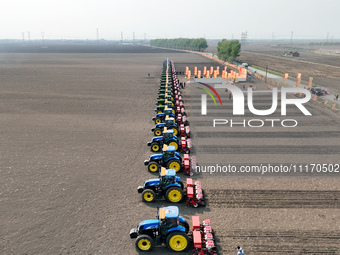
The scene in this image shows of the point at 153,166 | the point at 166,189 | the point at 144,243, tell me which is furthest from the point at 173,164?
the point at 144,243

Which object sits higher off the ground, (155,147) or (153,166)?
(155,147)

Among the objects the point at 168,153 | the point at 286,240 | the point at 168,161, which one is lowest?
the point at 286,240

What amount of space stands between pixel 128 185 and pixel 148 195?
225 centimetres

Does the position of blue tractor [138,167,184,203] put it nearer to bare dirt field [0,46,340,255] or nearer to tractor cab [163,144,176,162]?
bare dirt field [0,46,340,255]

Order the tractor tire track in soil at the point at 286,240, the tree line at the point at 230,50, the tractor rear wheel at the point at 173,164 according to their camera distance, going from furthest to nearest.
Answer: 1. the tree line at the point at 230,50
2. the tractor rear wheel at the point at 173,164
3. the tractor tire track in soil at the point at 286,240

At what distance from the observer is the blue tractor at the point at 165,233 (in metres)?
11.2

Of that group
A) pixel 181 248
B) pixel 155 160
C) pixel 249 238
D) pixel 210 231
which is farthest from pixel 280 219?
pixel 155 160

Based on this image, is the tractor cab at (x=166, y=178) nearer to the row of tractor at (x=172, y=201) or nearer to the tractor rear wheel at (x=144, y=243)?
the row of tractor at (x=172, y=201)

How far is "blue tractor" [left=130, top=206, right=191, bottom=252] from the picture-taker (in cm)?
1116

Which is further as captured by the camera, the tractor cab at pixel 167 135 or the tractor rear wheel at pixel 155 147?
the tractor rear wheel at pixel 155 147

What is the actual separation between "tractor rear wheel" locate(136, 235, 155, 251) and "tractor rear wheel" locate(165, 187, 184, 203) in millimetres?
3238

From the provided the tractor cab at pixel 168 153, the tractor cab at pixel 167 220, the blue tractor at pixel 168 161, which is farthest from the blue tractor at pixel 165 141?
the tractor cab at pixel 167 220

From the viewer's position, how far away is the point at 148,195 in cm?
1453

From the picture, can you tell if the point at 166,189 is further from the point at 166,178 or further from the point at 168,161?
the point at 168,161
